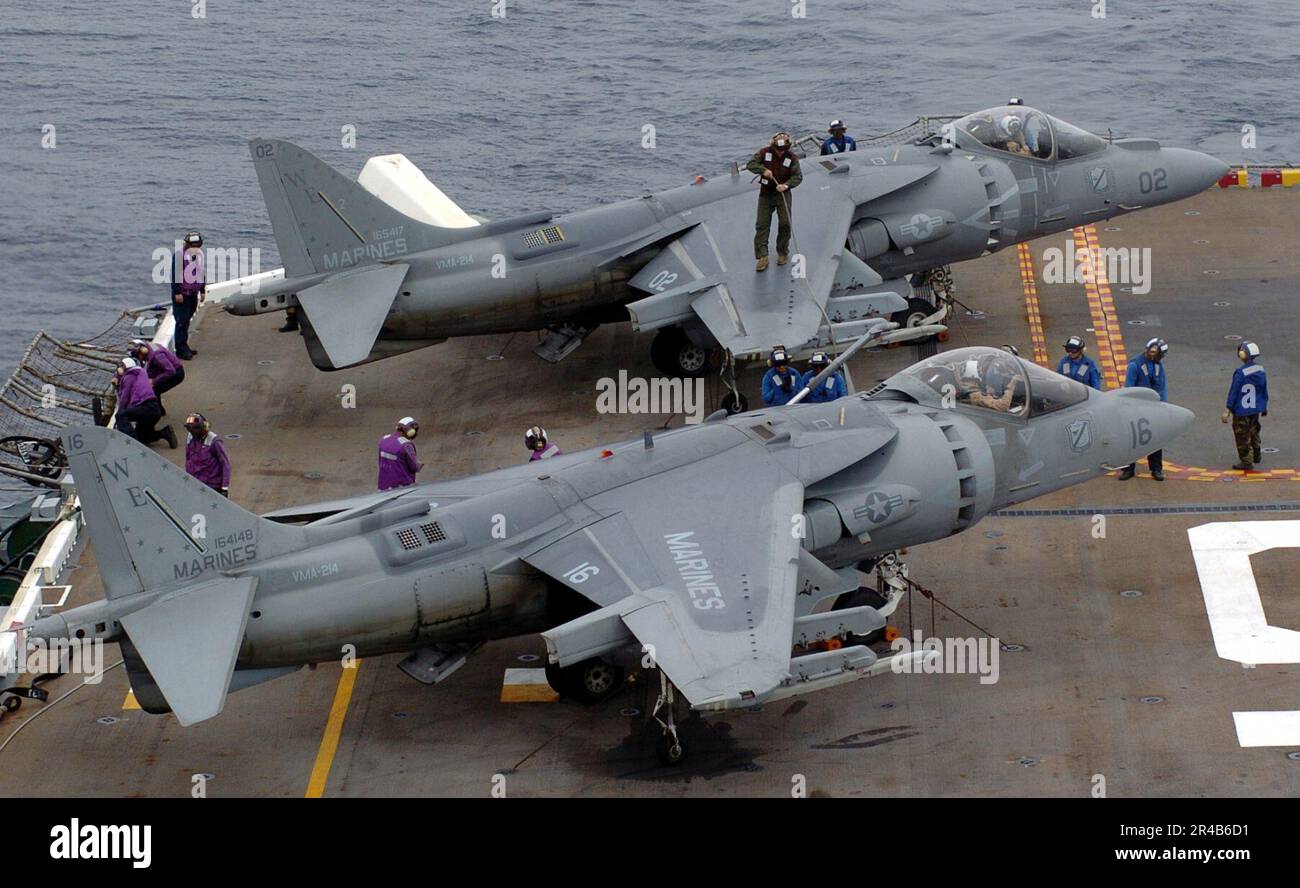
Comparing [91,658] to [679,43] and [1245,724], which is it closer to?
[1245,724]

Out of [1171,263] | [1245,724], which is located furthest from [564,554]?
[1171,263]

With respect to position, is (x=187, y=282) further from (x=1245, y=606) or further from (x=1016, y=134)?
(x=1245, y=606)

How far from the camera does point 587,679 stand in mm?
26312

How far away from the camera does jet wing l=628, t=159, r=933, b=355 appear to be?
34156 millimetres

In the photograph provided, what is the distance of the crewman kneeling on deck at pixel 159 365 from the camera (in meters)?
35.1

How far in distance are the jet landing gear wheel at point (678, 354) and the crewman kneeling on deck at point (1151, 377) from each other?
25.3ft

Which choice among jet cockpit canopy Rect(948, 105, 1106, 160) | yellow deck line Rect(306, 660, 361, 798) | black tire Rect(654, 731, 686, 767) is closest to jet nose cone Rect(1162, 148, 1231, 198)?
jet cockpit canopy Rect(948, 105, 1106, 160)

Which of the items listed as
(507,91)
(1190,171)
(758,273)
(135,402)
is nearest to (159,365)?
(135,402)

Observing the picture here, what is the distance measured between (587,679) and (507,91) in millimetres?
39592

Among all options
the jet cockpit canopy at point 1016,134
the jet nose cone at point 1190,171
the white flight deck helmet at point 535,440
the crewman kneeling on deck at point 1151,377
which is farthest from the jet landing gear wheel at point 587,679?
the jet nose cone at point 1190,171

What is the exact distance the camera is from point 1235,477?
105 feet

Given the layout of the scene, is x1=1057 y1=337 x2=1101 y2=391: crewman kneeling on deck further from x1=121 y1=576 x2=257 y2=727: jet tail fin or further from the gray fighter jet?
x1=121 y1=576 x2=257 y2=727: jet tail fin

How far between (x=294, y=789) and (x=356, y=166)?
3521 centimetres

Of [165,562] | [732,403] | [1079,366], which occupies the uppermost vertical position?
[1079,366]
